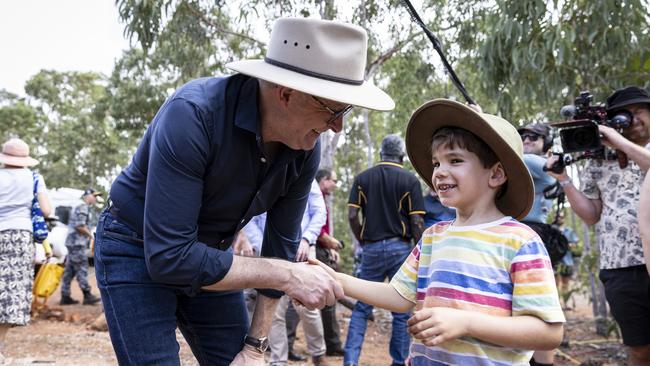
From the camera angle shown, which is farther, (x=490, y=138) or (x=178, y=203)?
(x=490, y=138)

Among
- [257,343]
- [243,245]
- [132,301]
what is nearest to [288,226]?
[257,343]

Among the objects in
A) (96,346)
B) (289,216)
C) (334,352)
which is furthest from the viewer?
(96,346)

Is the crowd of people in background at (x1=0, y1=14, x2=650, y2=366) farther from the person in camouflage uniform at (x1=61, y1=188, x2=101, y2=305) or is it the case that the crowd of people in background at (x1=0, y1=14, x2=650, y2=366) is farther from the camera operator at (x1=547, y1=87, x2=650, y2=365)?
the person in camouflage uniform at (x1=61, y1=188, x2=101, y2=305)

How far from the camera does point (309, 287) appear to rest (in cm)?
208

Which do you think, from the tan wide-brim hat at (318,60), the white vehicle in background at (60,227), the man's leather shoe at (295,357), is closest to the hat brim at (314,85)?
the tan wide-brim hat at (318,60)

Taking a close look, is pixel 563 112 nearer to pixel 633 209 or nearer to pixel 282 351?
pixel 633 209

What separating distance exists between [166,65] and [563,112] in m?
12.2

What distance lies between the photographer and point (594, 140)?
3.70 m

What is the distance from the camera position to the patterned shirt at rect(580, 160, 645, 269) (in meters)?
3.61

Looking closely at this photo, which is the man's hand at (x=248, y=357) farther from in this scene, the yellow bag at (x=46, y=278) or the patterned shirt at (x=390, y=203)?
the yellow bag at (x=46, y=278)

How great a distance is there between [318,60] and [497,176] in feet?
2.35

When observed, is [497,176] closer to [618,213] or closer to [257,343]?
[257,343]

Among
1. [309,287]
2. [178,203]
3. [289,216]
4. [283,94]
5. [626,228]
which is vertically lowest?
[626,228]

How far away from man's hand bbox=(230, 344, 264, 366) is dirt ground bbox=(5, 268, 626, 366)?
3.91 meters
